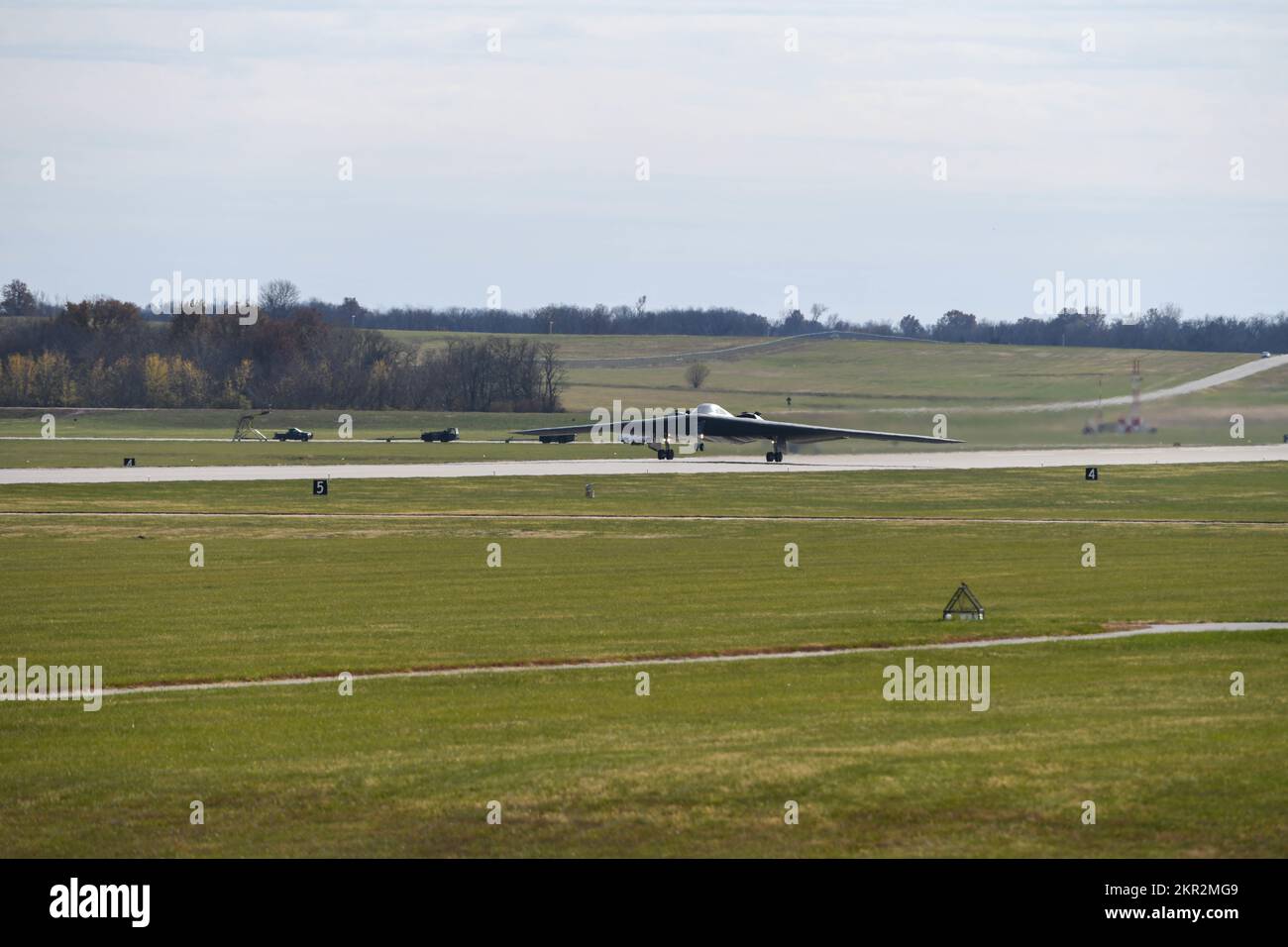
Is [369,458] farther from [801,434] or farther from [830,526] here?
[830,526]

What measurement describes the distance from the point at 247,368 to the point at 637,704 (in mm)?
143753

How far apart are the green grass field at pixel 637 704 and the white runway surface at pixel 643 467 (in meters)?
23.2

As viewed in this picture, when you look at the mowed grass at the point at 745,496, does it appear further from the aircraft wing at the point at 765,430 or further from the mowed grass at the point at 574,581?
the aircraft wing at the point at 765,430

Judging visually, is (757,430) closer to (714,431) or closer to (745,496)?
(714,431)

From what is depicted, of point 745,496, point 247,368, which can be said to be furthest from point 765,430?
point 247,368

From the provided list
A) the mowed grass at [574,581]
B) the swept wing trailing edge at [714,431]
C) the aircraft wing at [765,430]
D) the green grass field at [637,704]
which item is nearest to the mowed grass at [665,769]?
the green grass field at [637,704]

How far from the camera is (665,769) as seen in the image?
624 inches

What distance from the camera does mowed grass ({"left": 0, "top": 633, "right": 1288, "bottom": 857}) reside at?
13727mm

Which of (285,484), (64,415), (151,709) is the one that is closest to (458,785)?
(151,709)

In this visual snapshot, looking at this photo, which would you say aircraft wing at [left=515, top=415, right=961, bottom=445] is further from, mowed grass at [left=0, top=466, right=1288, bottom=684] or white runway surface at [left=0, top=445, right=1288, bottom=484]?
mowed grass at [left=0, top=466, right=1288, bottom=684]

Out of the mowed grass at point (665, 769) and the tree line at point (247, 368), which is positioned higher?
the tree line at point (247, 368)

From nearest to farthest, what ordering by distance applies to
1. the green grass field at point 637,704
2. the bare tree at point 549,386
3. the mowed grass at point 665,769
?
the mowed grass at point 665,769 → the green grass field at point 637,704 → the bare tree at point 549,386

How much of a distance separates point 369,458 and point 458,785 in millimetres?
67865

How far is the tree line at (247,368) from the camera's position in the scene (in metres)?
152
